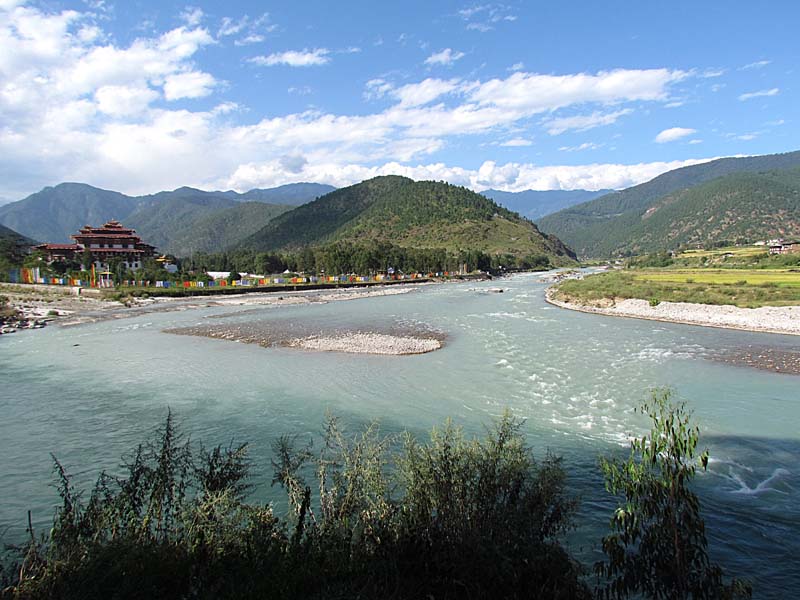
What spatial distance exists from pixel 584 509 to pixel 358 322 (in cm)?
3196

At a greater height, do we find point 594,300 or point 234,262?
point 234,262

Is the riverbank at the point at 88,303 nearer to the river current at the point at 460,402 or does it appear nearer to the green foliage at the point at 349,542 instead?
the river current at the point at 460,402

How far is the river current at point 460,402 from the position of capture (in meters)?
10.3

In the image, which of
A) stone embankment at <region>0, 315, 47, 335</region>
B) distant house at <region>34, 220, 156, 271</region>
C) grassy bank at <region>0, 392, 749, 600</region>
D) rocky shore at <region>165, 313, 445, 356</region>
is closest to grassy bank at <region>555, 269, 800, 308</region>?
rocky shore at <region>165, 313, 445, 356</region>

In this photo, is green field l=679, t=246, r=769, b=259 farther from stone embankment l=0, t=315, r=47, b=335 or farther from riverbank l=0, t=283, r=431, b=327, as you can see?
stone embankment l=0, t=315, r=47, b=335

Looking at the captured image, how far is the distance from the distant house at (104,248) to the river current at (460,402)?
63.1 m

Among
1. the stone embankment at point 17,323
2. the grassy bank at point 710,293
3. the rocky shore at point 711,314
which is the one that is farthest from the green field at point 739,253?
the stone embankment at point 17,323

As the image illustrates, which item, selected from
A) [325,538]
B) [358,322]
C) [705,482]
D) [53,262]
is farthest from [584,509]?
[53,262]

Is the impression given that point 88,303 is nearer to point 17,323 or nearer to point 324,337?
point 17,323

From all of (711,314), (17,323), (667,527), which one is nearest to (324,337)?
(17,323)

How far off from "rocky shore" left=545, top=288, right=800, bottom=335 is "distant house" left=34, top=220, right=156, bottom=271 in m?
82.7

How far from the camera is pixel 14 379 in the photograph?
2242cm

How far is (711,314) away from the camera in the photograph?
38.4 meters

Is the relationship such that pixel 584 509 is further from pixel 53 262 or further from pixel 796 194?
pixel 796 194
